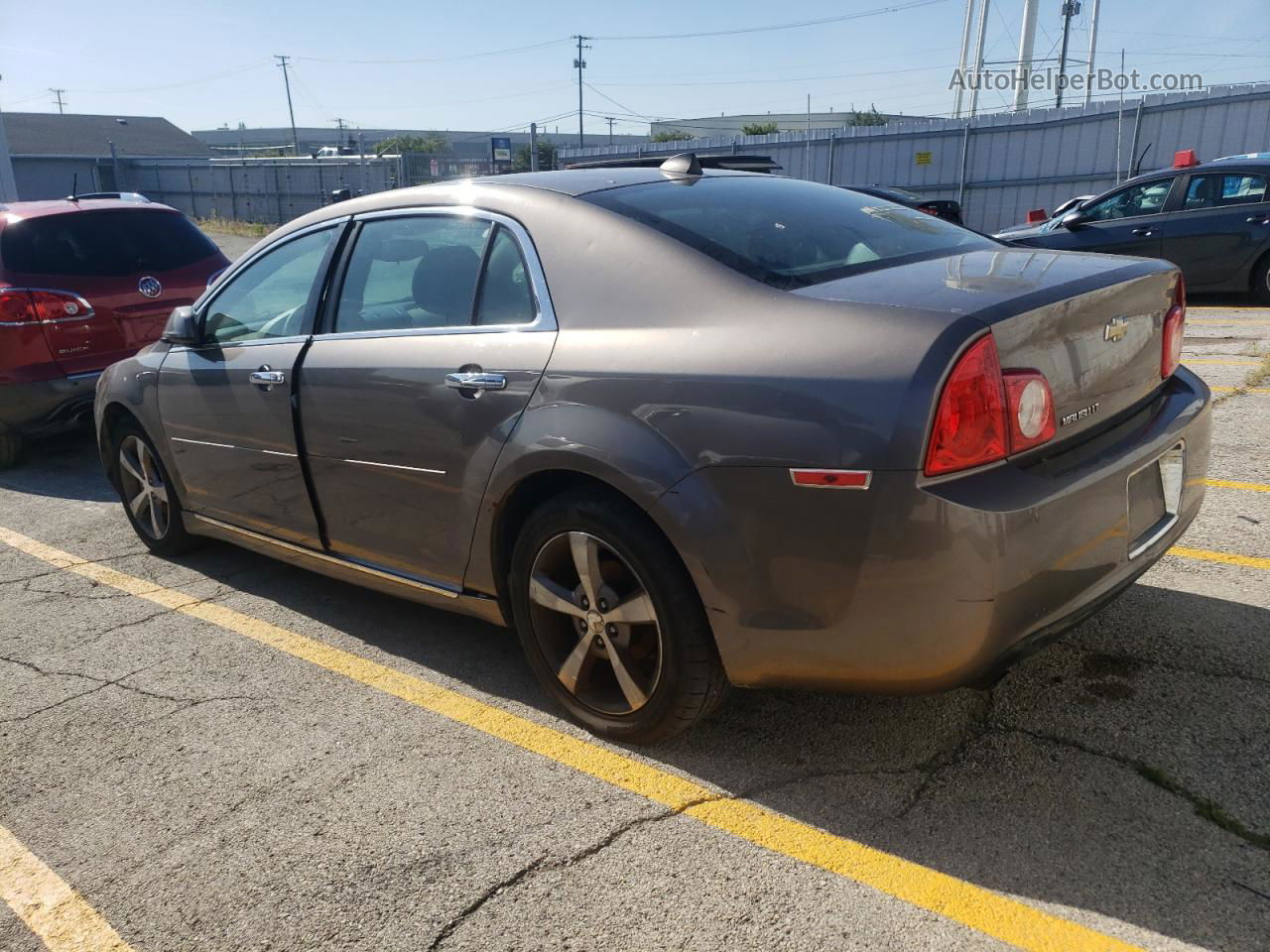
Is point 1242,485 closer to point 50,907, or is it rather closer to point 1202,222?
point 50,907

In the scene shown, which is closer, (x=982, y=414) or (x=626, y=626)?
(x=982, y=414)

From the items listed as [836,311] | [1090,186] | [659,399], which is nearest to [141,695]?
[659,399]

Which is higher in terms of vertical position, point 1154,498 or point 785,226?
point 785,226

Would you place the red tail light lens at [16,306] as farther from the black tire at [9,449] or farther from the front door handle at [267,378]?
the front door handle at [267,378]

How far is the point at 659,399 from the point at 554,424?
0.37m

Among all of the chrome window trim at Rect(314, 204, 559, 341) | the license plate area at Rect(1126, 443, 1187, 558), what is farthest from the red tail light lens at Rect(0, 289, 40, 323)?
the license plate area at Rect(1126, 443, 1187, 558)

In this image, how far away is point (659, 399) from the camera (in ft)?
8.73

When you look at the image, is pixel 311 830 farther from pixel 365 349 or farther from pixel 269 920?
pixel 365 349

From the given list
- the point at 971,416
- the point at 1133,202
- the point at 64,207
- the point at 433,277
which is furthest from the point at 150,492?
the point at 1133,202

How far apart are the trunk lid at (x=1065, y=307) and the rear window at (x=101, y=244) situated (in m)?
6.08

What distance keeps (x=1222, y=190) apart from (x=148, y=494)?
422 inches

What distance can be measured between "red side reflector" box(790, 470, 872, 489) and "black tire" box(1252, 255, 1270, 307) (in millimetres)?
10491

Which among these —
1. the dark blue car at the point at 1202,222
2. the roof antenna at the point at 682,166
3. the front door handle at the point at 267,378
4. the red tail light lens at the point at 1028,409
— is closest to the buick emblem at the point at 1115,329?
the red tail light lens at the point at 1028,409

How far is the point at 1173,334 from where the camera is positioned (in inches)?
123
